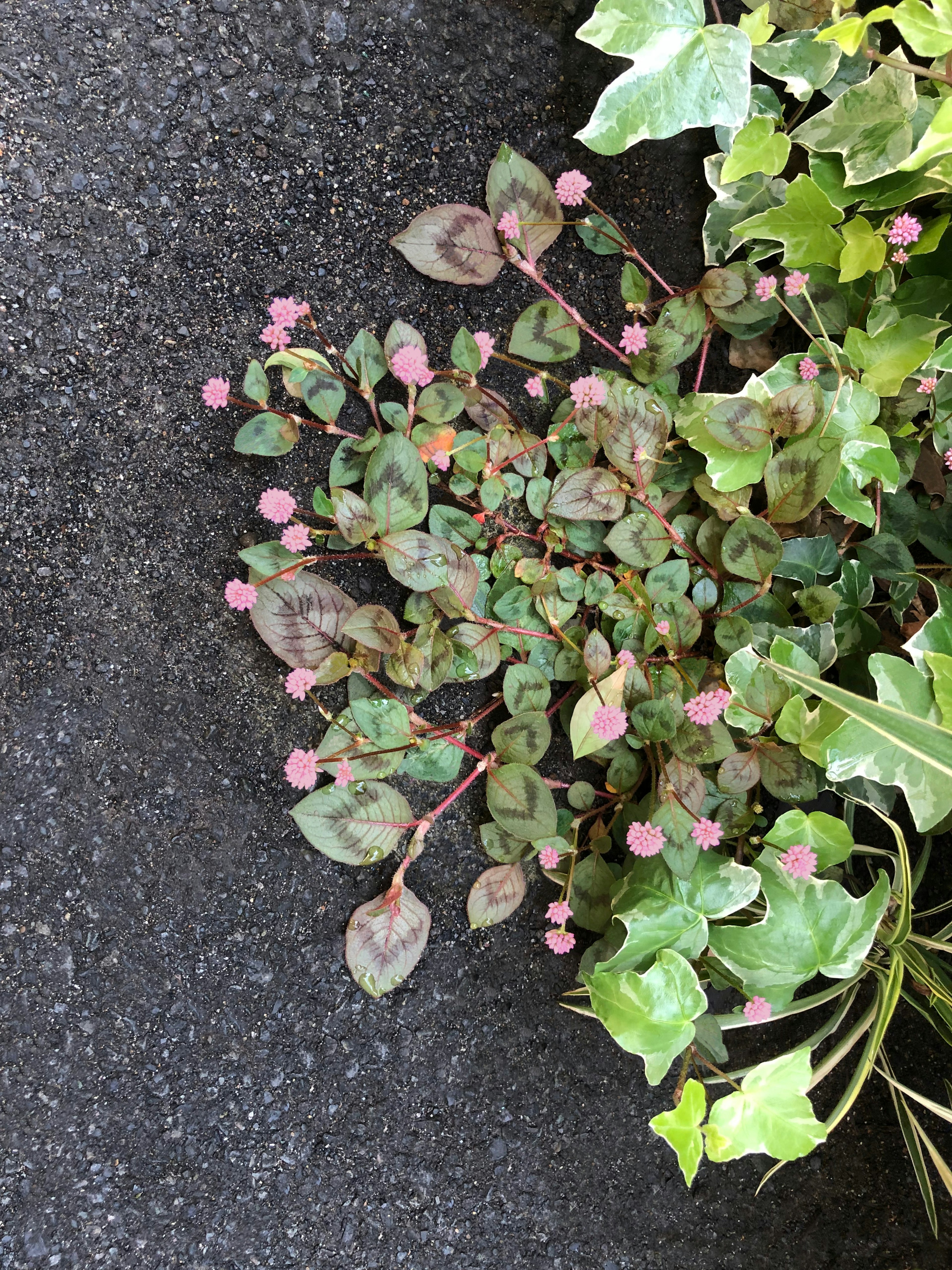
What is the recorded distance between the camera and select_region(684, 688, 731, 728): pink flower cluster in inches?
34.0

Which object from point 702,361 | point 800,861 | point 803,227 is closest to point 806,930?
point 800,861

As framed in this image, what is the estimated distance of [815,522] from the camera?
102 centimetres

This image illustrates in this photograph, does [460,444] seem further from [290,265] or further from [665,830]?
[665,830]

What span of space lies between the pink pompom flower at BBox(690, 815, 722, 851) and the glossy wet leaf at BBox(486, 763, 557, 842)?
158 millimetres

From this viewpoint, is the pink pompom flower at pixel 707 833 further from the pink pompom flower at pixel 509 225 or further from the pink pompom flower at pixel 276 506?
the pink pompom flower at pixel 509 225

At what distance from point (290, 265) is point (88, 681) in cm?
53

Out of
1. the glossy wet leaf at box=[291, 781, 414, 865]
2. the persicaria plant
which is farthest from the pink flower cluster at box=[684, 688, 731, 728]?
the glossy wet leaf at box=[291, 781, 414, 865]

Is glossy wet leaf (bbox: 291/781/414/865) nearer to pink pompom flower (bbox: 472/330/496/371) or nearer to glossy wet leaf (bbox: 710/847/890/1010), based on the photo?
glossy wet leaf (bbox: 710/847/890/1010)

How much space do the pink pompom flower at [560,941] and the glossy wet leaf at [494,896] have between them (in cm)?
7

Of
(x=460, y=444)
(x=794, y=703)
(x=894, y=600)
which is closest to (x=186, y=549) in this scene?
(x=460, y=444)

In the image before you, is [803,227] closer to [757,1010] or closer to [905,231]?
[905,231]

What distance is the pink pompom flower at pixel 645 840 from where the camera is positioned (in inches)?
34.0

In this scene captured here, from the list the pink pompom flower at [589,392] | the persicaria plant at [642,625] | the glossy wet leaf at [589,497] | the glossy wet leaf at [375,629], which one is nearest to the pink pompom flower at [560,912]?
the persicaria plant at [642,625]

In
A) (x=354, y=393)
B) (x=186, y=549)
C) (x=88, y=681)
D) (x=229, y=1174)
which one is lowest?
(x=229, y=1174)
